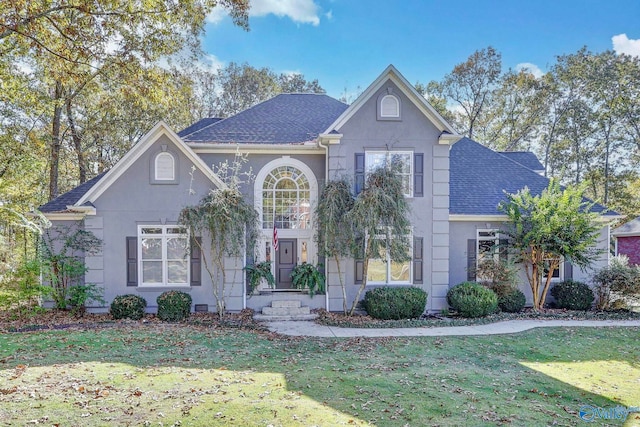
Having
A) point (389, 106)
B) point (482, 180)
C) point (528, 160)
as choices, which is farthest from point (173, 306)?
point (528, 160)

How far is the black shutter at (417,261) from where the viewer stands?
42.4ft

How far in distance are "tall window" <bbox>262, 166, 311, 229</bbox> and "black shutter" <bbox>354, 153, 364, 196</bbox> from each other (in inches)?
80.2

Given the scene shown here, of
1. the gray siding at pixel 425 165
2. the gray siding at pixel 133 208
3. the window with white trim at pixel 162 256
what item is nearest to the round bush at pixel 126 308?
the gray siding at pixel 133 208

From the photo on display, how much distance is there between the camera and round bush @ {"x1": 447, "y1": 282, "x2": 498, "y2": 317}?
12055 mm

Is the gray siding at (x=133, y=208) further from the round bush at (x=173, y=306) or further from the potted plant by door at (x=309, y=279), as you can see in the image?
the potted plant by door at (x=309, y=279)

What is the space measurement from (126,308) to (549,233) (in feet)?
45.2

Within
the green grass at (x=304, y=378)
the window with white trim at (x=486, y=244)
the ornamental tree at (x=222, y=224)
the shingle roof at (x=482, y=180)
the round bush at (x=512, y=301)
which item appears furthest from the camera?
the shingle roof at (x=482, y=180)

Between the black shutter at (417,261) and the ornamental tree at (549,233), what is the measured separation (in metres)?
3.18

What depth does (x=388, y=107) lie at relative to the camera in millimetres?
12680

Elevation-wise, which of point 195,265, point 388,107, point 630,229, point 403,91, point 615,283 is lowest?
point 615,283

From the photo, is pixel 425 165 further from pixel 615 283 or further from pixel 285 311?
pixel 615 283

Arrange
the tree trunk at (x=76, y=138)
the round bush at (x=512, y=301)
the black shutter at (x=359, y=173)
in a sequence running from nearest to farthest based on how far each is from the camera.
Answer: the black shutter at (x=359, y=173)
the round bush at (x=512, y=301)
the tree trunk at (x=76, y=138)

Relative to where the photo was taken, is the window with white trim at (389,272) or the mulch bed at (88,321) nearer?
the mulch bed at (88,321)

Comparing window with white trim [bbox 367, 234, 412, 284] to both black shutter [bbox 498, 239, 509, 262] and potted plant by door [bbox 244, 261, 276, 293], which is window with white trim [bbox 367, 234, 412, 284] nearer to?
potted plant by door [bbox 244, 261, 276, 293]
